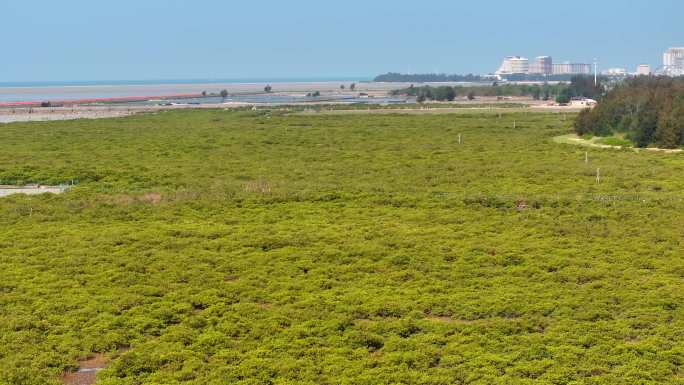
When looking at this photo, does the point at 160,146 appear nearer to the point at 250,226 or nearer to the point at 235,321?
the point at 250,226

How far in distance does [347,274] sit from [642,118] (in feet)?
141

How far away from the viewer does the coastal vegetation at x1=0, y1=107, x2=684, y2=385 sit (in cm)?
1736

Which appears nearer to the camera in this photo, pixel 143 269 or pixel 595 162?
pixel 143 269

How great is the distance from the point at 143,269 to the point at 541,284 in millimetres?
11717

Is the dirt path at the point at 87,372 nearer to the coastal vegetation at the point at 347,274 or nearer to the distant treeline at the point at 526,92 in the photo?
the coastal vegetation at the point at 347,274

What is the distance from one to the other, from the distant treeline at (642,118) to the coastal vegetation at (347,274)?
11047 mm

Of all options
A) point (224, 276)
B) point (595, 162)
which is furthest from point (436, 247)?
point (595, 162)

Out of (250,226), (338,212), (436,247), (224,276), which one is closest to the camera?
(224,276)

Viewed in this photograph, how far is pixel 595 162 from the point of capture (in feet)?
156

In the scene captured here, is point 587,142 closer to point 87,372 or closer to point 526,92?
point 87,372

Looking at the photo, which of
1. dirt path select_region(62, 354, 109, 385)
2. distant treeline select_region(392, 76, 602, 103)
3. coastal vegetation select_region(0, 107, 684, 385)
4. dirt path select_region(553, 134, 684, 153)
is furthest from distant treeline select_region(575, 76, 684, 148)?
distant treeline select_region(392, 76, 602, 103)

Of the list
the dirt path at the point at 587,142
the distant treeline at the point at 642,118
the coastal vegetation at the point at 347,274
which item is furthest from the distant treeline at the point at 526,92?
the coastal vegetation at the point at 347,274

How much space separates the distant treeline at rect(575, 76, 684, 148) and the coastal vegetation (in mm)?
11047

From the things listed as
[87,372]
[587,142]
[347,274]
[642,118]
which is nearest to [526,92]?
[587,142]
